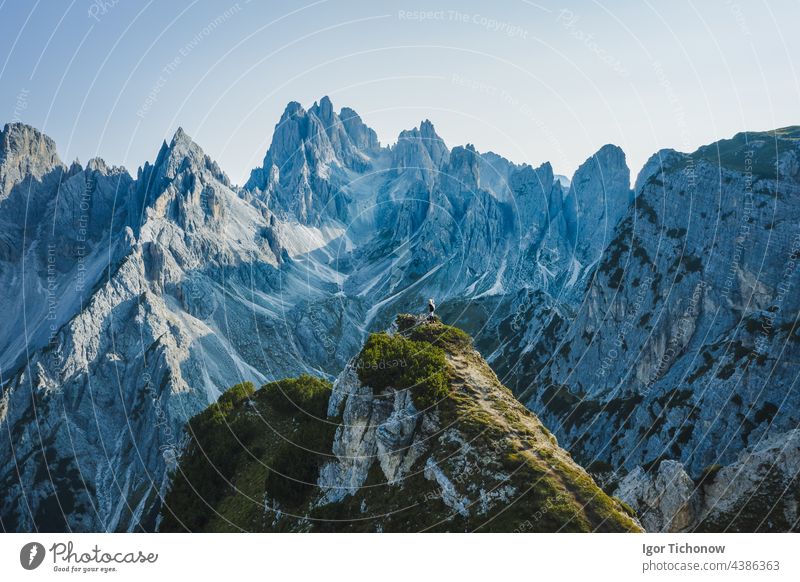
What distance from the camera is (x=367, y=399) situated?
4044cm

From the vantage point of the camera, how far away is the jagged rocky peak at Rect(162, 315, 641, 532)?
32.1 metres

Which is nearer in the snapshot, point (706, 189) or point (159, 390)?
point (706, 189)

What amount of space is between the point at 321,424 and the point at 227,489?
10856 mm

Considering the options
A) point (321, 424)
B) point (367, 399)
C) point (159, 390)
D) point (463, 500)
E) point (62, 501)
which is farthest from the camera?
point (159, 390)
